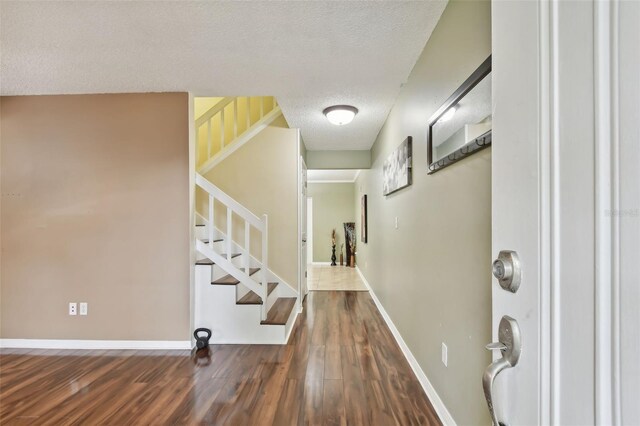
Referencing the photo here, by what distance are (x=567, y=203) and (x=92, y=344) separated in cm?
360

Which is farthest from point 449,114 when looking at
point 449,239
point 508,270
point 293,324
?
point 293,324

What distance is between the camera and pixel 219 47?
2041 mm

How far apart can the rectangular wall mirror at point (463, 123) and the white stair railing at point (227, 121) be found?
2533 mm

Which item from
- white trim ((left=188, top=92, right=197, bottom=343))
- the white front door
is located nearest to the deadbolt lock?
the white front door

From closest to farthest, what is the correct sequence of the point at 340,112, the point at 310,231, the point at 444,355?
the point at 444,355 → the point at 340,112 → the point at 310,231

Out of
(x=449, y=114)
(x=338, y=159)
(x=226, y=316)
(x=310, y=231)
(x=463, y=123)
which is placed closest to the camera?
(x=463, y=123)

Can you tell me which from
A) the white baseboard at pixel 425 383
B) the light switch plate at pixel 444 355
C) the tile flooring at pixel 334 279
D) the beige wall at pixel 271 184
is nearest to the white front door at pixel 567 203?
the light switch plate at pixel 444 355

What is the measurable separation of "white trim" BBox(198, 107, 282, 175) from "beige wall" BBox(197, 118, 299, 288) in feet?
0.15

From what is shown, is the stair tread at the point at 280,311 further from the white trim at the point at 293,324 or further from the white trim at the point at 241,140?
the white trim at the point at 241,140

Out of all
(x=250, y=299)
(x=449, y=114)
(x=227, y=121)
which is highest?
(x=227, y=121)

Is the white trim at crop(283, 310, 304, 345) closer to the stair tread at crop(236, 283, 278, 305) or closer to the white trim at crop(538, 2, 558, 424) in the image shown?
the stair tread at crop(236, 283, 278, 305)

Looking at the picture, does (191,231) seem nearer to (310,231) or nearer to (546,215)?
(546,215)

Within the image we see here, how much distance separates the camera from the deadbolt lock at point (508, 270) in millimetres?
490

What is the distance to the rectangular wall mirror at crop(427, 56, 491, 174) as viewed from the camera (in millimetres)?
1189
